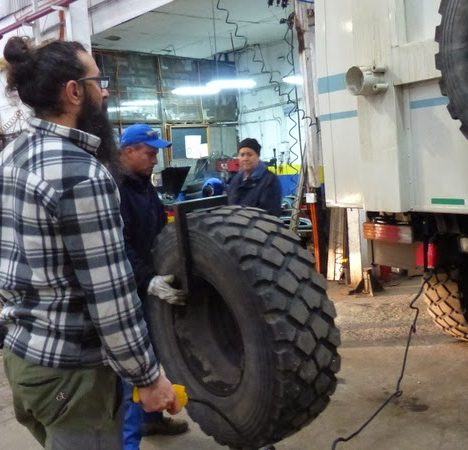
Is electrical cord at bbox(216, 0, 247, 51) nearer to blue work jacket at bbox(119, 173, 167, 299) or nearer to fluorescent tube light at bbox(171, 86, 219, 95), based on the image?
fluorescent tube light at bbox(171, 86, 219, 95)

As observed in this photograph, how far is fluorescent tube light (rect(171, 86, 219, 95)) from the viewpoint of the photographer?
1095 centimetres

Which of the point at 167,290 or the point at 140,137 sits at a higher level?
the point at 140,137

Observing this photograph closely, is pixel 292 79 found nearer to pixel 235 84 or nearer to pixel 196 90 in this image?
pixel 235 84

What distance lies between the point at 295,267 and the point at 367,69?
1116 millimetres

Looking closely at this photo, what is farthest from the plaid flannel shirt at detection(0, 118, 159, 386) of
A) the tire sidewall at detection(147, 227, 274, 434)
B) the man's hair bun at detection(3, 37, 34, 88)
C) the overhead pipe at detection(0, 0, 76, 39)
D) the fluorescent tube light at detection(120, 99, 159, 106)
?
the fluorescent tube light at detection(120, 99, 159, 106)

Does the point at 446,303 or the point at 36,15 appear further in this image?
the point at 36,15

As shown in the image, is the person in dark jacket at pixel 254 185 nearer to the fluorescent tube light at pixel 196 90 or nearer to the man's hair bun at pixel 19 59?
the man's hair bun at pixel 19 59

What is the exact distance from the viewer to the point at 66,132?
1.43m

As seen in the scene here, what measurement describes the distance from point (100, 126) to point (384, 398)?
249cm

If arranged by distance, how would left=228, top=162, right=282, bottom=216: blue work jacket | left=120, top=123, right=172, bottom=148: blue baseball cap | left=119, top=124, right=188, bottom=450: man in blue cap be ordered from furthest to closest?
1. left=228, top=162, right=282, bottom=216: blue work jacket
2. left=120, top=123, right=172, bottom=148: blue baseball cap
3. left=119, top=124, right=188, bottom=450: man in blue cap

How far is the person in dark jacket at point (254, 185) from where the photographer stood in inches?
156

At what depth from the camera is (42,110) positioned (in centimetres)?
146

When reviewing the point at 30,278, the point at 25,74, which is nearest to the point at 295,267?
the point at 30,278

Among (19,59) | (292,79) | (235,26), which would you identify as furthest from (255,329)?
(292,79)
